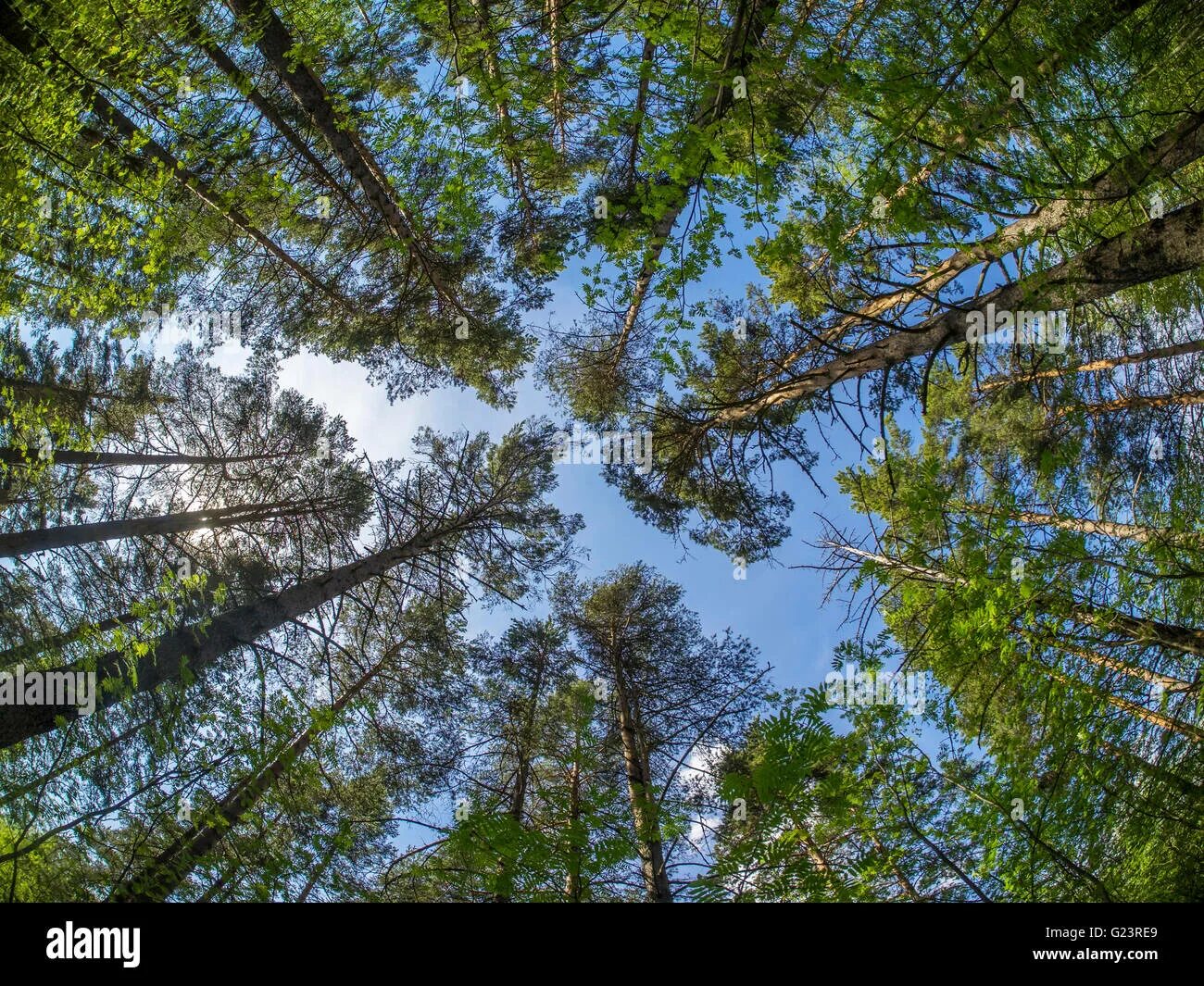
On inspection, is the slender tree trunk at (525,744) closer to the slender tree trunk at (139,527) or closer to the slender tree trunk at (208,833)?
the slender tree trunk at (208,833)

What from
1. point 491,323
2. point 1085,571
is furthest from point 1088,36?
point 491,323

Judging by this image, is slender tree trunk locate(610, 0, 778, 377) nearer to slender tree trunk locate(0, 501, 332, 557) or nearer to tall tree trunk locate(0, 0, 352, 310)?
tall tree trunk locate(0, 0, 352, 310)

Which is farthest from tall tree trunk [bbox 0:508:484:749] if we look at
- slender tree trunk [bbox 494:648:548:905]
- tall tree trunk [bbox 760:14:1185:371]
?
tall tree trunk [bbox 760:14:1185:371]

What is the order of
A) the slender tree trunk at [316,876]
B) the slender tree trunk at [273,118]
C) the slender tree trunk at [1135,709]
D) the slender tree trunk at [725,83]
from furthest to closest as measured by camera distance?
the slender tree trunk at [273,118], the slender tree trunk at [316,876], the slender tree trunk at [1135,709], the slender tree trunk at [725,83]

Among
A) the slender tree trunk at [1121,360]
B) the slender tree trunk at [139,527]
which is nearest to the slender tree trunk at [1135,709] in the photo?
the slender tree trunk at [1121,360]

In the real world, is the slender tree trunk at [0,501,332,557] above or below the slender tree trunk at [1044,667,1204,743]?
above

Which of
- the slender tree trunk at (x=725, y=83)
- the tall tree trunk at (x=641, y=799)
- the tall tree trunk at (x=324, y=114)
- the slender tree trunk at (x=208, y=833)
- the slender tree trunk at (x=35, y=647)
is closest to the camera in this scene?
the slender tree trunk at (x=725, y=83)

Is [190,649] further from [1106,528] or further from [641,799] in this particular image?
[1106,528]

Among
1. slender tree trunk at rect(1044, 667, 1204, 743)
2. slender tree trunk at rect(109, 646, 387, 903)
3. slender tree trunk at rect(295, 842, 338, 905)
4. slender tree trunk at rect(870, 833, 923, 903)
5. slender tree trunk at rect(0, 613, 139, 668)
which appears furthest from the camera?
slender tree trunk at rect(0, 613, 139, 668)

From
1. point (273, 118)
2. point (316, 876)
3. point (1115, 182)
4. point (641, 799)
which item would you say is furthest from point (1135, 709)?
point (273, 118)

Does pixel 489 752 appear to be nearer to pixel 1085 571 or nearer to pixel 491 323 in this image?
pixel 491 323

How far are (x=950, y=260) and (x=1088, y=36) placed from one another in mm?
2117

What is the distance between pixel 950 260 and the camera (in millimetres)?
5906
